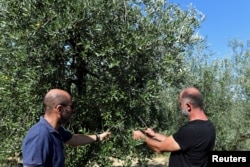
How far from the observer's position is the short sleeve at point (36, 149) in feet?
12.5

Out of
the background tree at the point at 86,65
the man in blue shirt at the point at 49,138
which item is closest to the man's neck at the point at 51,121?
the man in blue shirt at the point at 49,138

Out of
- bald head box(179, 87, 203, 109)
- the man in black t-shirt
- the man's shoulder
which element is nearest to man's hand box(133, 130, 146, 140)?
the man in black t-shirt

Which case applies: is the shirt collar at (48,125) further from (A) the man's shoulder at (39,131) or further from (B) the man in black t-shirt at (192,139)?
(B) the man in black t-shirt at (192,139)

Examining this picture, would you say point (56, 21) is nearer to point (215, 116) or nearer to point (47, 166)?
point (47, 166)

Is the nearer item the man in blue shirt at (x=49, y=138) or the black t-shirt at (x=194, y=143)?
the man in blue shirt at (x=49, y=138)

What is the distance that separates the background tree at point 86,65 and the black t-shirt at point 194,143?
3.98 ft

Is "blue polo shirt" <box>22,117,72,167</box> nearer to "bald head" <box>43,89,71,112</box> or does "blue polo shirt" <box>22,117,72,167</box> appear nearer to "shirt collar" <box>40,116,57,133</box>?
"shirt collar" <box>40,116,57,133</box>

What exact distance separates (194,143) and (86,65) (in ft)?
8.69

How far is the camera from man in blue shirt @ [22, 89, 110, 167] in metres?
3.84

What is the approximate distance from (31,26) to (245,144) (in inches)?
427

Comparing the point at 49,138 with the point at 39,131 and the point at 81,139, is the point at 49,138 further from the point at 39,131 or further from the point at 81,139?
the point at 81,139

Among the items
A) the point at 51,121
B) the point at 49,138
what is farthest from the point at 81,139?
the point at 49,138

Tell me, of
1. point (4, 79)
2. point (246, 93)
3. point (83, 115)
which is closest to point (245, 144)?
point (246, 93)

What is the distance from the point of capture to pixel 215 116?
1340 cm
